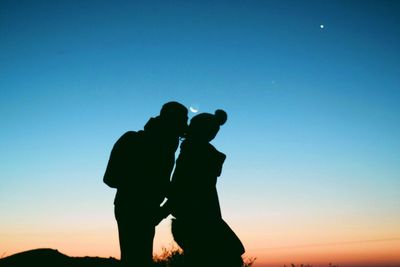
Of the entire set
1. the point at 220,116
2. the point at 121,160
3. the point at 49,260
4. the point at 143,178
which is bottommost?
the point at 49,260

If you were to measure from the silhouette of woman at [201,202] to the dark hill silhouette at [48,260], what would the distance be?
9.47 feet

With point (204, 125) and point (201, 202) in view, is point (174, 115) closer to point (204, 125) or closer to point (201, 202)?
point (204, 125)

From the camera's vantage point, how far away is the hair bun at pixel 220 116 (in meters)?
4.77

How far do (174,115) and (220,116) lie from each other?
2.22 feet

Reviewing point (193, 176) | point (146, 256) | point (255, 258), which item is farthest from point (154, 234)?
point (255, 258)

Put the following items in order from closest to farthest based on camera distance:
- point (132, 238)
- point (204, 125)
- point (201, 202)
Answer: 1. point (132, 238)
2. point (201, 202)
3. point (204, 125)

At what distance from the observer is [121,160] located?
14.1ft

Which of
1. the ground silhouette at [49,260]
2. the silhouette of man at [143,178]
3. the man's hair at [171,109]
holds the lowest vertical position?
the ground silhouette at [49,260]

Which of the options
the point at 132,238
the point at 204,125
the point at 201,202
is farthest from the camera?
the point at 204,125

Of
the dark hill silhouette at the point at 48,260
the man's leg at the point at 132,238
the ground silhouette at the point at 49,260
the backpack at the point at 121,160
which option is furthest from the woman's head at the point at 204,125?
the dark hill silhouette at the point at 48,260

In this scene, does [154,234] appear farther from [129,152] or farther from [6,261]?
→ [6,261]

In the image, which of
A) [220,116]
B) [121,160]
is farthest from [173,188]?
[220,116]

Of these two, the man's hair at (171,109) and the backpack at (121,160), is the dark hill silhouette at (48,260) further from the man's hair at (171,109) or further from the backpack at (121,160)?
the man's hair at (171,109)

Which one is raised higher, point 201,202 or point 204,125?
point 204,125
